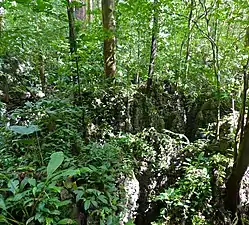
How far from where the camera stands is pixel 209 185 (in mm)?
2996

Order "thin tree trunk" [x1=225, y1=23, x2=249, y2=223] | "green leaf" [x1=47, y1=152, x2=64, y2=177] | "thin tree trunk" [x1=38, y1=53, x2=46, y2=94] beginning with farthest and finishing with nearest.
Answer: "thin tree trunk" [x1=38, y1=53, x2=46, y2=94], "thin tree trunk" [x1=225, y1=23, x2=249, y2=223], "green leaf" [x1=47, y1=152, x2=64, y2=177]

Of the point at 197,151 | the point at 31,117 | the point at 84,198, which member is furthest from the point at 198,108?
the point at 84,198

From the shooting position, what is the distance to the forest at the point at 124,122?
5.86 ft

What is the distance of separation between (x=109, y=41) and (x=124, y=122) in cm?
119

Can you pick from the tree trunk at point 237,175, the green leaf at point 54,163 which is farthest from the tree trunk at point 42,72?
the tree trunk at point 237,175

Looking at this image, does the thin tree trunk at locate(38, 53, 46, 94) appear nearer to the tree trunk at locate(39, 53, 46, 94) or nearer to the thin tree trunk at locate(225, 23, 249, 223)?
the tree trunk at locate(39, 53, 46, 94)

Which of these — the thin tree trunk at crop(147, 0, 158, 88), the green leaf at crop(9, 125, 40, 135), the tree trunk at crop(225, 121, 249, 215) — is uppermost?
the thin tree trunk at crop(147, 0, 158, 88)

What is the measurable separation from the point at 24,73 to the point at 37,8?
2313mm

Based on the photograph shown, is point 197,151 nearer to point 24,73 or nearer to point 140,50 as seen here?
point 140,50

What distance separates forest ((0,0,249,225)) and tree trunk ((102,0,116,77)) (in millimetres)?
15

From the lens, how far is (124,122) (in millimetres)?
3611

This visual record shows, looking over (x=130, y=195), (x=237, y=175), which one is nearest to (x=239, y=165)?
(x=237, y=175)

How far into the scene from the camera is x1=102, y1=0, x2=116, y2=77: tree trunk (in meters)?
3.60

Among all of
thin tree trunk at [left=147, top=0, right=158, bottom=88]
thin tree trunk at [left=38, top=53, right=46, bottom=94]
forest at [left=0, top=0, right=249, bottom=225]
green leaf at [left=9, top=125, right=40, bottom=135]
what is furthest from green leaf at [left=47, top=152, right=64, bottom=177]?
thin tree trunk at [left=38, top=53, right=46, bottom=94]
